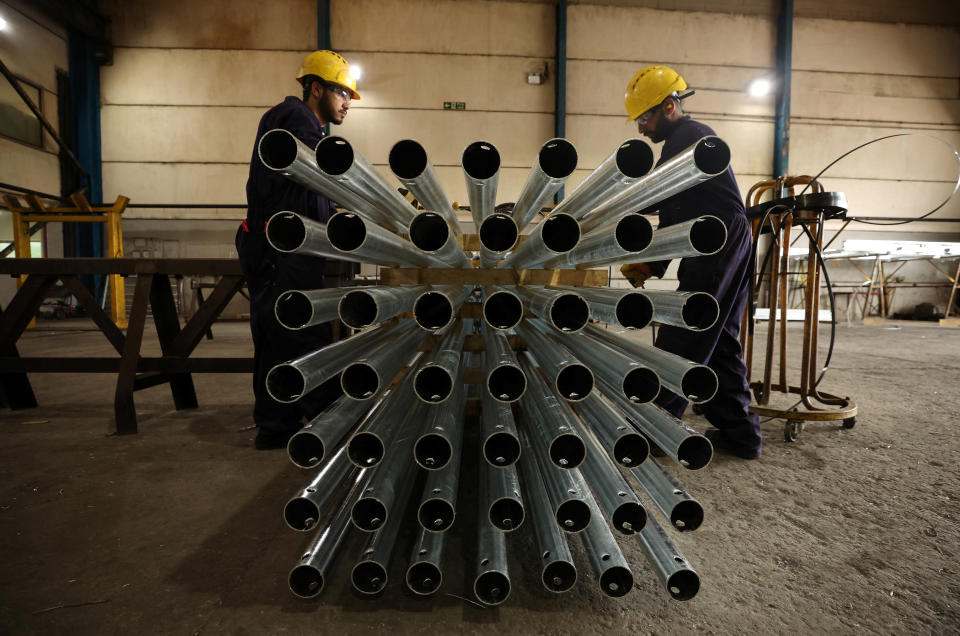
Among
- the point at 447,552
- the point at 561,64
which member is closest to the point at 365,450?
the point at 447,552

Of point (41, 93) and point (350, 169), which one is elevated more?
point (41, 93)

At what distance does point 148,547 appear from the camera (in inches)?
47.4

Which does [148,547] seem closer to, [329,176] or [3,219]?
[329,176]

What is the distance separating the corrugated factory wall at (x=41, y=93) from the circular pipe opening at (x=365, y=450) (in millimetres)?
8717

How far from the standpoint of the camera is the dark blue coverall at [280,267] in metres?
1.78

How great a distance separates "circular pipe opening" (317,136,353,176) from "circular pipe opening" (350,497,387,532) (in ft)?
2.32

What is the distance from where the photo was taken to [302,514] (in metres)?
0.96

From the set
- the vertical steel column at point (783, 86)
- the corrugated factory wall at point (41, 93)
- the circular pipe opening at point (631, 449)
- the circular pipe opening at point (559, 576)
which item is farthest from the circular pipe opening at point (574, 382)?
the vertical steel column at point (783, 86)

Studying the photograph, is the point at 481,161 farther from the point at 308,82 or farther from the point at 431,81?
the point at 431,81

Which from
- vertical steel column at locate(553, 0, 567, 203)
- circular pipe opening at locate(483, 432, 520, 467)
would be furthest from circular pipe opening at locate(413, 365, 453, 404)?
vertical steel column at locate(553, 0, 567, 203)

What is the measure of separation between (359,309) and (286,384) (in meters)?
0.25

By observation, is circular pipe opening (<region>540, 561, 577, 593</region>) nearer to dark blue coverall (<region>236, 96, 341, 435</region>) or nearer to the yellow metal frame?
dark blue coverall (<region>236, 96, 341, 435</region>)

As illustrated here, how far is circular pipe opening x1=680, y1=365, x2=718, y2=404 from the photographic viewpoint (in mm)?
927

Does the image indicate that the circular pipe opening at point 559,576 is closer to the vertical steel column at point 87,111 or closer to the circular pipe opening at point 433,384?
the circular pipe opening at point 433,384
